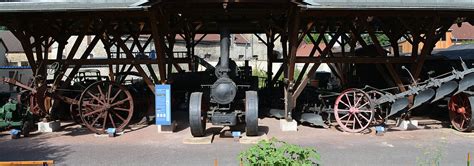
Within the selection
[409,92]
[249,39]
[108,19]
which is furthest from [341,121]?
[249,39]

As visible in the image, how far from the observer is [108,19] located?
10.7 m

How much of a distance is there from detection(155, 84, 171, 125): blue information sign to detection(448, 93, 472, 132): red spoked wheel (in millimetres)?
7269

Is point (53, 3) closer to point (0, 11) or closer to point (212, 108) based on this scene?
point (0, 11)

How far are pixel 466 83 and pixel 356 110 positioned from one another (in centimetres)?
264

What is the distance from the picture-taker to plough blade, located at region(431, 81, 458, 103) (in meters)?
10.2

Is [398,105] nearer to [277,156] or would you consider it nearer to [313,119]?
[313,119]

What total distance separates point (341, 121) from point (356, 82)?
148 inches

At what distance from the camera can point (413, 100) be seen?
428 inches

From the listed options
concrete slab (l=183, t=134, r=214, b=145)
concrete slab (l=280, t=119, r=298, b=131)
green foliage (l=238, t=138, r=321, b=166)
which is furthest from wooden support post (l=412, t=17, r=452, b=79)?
green foliage (l=238, t=138, r=321, b=166)

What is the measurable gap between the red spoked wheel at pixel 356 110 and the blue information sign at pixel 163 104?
4169 mm

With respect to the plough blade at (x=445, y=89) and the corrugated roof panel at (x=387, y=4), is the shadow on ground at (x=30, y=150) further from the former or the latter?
the plough blade at (x=445, y=89)

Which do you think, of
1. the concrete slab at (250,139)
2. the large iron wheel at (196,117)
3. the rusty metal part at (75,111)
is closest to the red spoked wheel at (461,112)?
the concrete slab at (250,139)

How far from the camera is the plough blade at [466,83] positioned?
10062 mm

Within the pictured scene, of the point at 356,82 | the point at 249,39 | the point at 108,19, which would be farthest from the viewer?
the point at 249,39
